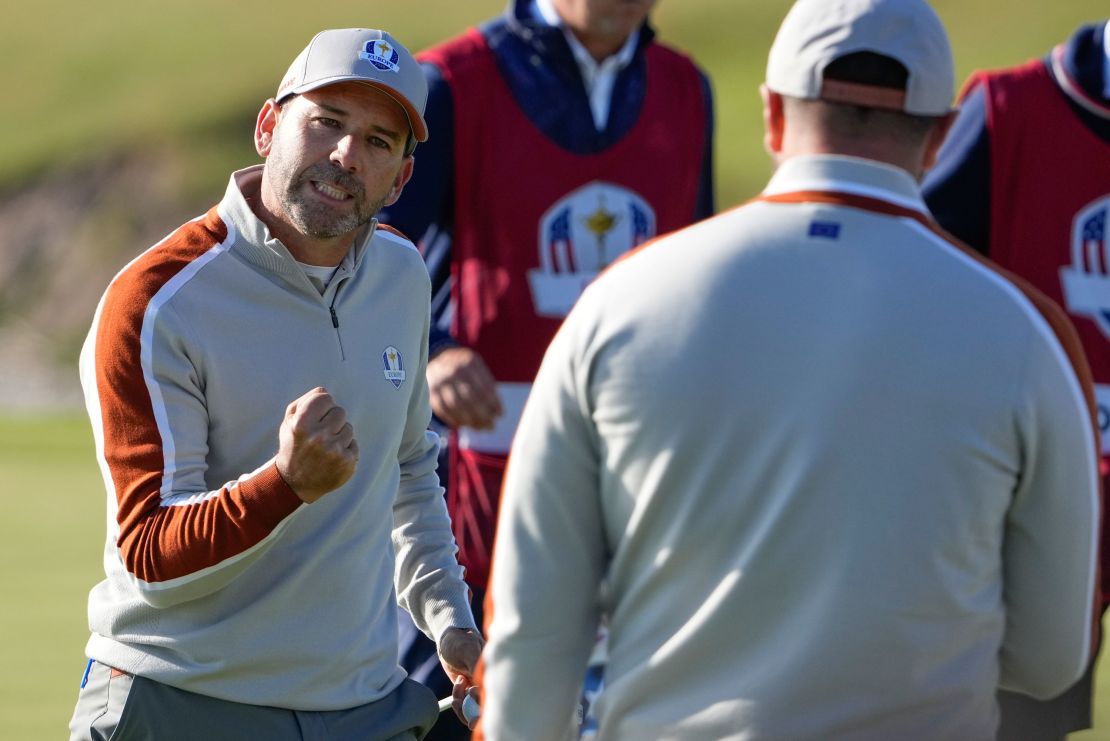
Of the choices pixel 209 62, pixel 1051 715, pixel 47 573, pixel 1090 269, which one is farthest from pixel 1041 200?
pixel 209 62

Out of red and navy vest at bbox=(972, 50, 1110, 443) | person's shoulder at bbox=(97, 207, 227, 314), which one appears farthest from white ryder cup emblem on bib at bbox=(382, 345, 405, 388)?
red and navy vest at bbox=(972, 50, 1110, 443)

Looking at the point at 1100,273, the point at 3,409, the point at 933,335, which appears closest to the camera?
the point at 933,335

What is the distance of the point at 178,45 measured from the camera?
2162 cm

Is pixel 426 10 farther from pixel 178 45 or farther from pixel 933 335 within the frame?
pixel 933 335

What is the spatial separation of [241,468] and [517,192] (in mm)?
1555

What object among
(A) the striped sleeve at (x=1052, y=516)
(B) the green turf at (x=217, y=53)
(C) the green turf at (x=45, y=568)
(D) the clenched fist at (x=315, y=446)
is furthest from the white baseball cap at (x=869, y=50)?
(B) the green turf at (x=217, y=53)

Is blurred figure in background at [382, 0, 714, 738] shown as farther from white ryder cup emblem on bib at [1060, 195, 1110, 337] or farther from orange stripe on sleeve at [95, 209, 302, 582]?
orange stripe on sleeve at [95, 209, 302, 582]

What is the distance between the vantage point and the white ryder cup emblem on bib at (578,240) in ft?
14.6

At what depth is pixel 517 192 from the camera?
4.44 m

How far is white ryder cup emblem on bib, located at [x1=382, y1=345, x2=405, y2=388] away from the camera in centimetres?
328

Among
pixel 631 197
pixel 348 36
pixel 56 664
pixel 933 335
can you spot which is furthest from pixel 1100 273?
pixel 56 664

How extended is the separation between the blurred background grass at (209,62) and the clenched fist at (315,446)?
12.0m

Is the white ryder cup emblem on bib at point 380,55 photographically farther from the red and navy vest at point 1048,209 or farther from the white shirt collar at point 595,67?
the red and navy vest at point 1048,209

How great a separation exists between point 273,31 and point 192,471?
1937cm
